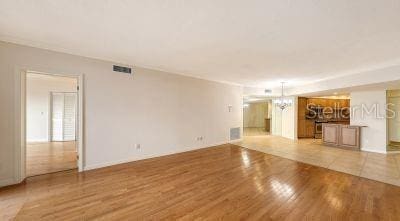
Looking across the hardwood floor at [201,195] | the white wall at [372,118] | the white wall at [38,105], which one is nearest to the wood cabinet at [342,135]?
the white wall at [372,118]

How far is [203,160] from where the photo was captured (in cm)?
496

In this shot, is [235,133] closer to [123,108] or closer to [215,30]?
[123,108]

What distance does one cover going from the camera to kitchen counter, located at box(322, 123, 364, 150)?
6.39 meters

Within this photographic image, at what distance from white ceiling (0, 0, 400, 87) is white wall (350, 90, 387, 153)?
265 cm

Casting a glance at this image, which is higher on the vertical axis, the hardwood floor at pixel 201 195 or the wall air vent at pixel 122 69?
the wall air vent at pixel 122 69

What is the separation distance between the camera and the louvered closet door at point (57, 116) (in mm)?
7617

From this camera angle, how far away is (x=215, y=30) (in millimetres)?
2676

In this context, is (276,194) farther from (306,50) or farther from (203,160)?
A: (306,50)

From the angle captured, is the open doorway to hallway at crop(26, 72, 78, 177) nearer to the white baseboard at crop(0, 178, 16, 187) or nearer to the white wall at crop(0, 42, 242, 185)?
the white wall at crop(0, 42, 242, 185)

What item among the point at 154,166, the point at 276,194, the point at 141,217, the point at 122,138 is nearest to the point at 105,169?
the point at 122,138

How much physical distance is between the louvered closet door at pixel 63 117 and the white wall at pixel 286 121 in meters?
10.4

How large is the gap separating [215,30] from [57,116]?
8468 millimetres

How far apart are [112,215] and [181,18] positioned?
2812 millimetres

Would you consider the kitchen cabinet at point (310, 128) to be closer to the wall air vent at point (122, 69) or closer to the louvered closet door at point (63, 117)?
the wall air vent at point (122, 69)
